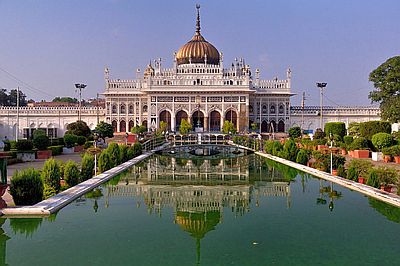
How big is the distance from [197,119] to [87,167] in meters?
28.6

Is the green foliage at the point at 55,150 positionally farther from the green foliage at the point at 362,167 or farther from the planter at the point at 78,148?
the green foliage at the point at 362,167

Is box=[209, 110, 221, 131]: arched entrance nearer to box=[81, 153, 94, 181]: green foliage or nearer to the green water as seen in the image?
box=[81, 153, 94, 181]: green foliage

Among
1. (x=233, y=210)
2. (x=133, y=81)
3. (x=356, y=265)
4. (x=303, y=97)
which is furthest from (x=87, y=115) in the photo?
(x=356, y=265)

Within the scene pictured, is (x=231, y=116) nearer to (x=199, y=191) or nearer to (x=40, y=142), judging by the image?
(x=40, y=142)

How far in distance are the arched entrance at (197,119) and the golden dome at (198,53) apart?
5139mm

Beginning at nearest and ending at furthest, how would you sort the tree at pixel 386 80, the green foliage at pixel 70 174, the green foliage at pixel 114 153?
1. the green foliage at pixel 70 174
2. the green foliage at pixel 114 153
3. the tree at pixel 386 80

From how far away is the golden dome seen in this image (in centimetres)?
4000

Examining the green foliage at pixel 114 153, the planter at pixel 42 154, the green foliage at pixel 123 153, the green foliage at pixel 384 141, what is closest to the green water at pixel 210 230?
the green foliage at pixel 114 153

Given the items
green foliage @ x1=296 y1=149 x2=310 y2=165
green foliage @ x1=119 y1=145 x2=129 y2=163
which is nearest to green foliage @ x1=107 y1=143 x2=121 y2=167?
green foliage @ x1=119 y1=145 x2=129 y2=163

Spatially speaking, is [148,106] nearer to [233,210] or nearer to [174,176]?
[174,176]

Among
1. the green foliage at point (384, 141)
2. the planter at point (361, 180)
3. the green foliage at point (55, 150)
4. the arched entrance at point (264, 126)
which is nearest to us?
the planter at point (361, 180)

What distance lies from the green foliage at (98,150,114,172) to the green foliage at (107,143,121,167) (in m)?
0.46

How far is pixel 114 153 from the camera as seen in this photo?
14578 millimetres

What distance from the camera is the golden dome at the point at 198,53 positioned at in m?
40.0
